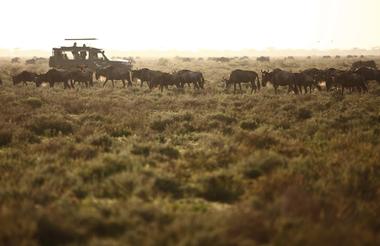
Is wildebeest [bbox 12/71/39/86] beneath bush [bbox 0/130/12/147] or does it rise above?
above

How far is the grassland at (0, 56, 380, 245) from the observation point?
5.79 metres

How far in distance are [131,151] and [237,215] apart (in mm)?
5136

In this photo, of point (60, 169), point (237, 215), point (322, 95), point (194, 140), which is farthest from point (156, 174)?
point (322, 95)

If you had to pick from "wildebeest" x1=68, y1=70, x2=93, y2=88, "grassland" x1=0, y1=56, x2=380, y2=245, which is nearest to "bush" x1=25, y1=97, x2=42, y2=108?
"grassland" x1=0, y1=56, x2=380, y2=245

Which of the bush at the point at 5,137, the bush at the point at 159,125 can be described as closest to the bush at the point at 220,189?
the bush at the point at 159,125

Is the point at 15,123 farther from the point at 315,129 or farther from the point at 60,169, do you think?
the point at 315,129

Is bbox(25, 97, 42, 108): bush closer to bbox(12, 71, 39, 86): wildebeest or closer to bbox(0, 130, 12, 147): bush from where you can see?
bbox(0, 130, 12, 147): bush

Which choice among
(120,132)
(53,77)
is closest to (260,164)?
(120,132)

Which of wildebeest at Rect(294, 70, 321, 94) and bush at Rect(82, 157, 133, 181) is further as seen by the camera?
wildebeest at Rect(294, 70, 321, 94)

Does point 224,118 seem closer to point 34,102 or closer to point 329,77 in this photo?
point 34,102

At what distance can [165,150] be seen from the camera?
10961mm

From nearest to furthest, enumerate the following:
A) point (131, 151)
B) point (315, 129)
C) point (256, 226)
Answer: point (256, 226)
point (131, 151)
point (315, 129)

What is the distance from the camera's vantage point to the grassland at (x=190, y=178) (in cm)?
579

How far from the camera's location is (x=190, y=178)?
8.88 metres
